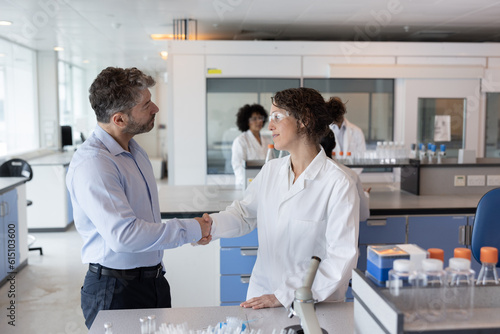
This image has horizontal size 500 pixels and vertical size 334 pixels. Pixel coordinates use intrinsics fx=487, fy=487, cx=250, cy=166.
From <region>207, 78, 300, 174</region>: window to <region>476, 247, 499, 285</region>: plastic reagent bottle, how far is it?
14.9ft

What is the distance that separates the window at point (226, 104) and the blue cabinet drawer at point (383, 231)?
8.89 ft

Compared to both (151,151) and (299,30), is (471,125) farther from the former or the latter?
(151,151)

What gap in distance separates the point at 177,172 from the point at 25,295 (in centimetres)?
205

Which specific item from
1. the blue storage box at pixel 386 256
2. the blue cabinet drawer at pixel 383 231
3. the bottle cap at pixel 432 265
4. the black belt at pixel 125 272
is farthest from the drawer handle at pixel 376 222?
the bottle cap at pixel 432 265

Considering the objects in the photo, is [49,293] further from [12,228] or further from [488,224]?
[488,224]

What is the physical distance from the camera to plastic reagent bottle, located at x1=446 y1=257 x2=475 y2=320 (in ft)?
3.81

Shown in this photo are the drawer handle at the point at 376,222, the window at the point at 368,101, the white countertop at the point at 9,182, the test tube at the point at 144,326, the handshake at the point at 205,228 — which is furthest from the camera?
the window at the point at 368,101

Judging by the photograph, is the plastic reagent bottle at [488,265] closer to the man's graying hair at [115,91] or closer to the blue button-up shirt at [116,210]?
the blue button-up shirt at [116,210]

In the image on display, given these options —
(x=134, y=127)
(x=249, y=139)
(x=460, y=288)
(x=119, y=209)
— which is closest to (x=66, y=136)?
(x=249, y=139)

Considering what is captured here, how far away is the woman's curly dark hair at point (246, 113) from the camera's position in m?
5.21

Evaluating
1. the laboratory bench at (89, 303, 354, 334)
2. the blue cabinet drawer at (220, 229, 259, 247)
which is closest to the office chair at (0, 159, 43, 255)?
the blue cabinet drawer at (220, 229, 259, 247)

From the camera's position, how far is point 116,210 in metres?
1.76

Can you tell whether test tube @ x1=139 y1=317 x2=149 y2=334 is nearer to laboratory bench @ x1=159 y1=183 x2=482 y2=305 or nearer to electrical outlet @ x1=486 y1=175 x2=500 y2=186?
laboratory bench @ x1=159 y1=183 x2=482 y2=305

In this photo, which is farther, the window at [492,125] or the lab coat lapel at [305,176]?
the window at [492,125]
